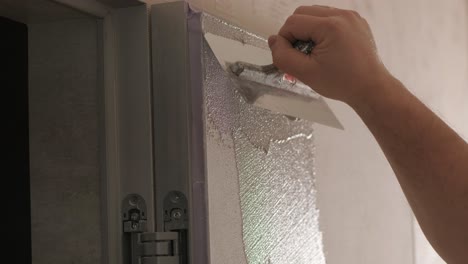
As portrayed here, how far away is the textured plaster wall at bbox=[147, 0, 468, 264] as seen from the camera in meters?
1.20

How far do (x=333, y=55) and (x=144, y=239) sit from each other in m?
0.30

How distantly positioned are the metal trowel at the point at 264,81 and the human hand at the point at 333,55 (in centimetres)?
2

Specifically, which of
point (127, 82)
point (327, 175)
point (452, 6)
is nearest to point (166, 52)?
point (127, 82)

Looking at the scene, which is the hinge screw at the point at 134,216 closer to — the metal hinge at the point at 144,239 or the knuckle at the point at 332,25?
the metal hinge at the point at 144,239

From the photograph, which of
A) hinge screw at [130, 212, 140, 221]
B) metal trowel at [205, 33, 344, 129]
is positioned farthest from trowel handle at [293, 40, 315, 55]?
hinge screw at [130, 212, 140, 221]

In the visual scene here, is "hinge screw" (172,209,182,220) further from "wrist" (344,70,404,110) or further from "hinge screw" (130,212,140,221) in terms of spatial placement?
"wrist" (344,70,404,110)

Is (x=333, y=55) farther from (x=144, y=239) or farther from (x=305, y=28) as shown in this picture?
(x=144, y=239)

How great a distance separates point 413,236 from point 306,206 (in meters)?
0.72

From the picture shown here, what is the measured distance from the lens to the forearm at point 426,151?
0.83m

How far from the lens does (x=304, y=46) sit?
0.85 metres

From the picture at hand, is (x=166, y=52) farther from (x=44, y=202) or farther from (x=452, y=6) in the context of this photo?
(x=452, y=6)

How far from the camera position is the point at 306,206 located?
1104 millimetres

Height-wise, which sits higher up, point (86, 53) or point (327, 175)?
point (86, 53)

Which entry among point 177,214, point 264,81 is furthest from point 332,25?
point 177,214
